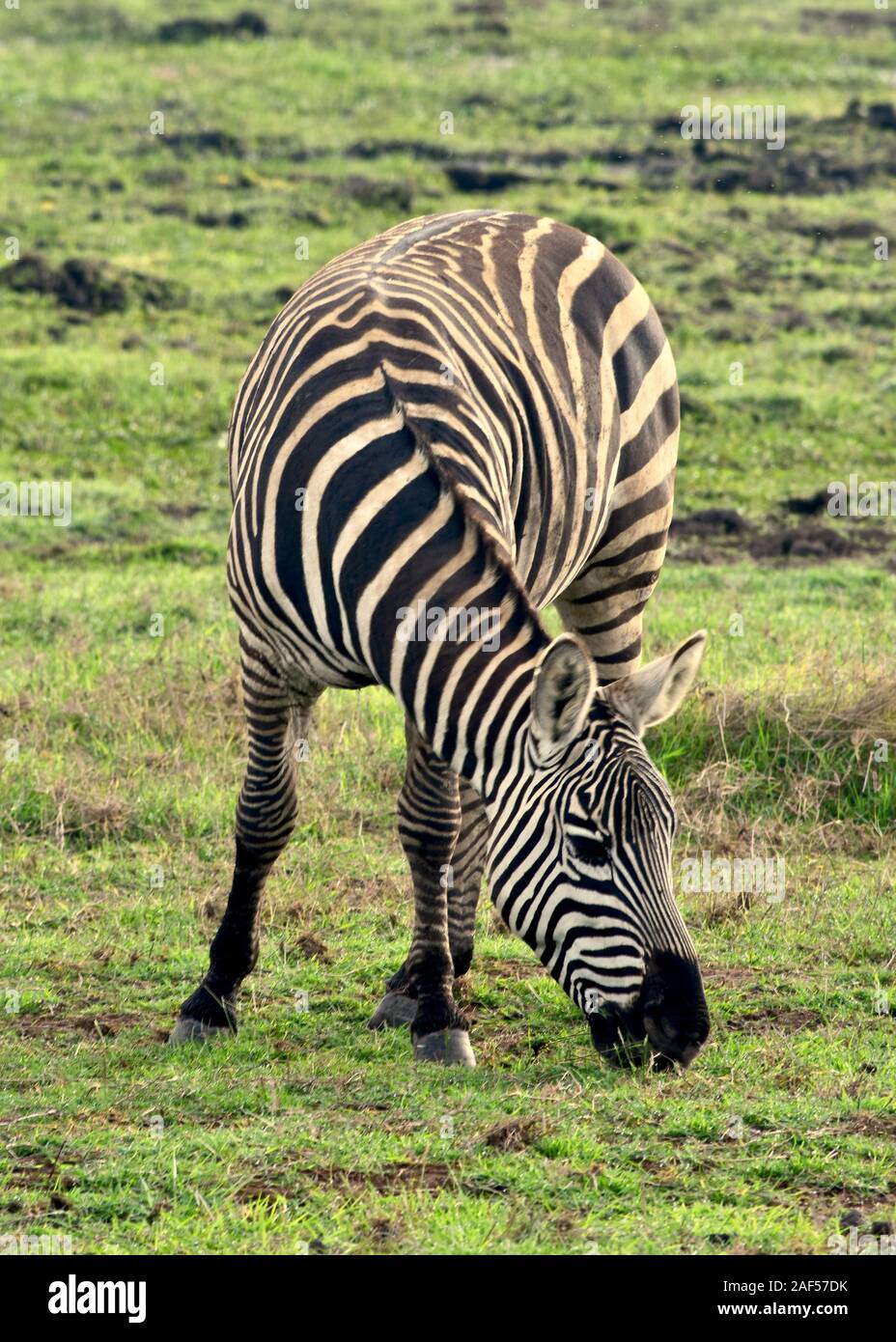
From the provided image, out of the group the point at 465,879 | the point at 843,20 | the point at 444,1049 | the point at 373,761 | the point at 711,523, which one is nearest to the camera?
the point at 444,1049

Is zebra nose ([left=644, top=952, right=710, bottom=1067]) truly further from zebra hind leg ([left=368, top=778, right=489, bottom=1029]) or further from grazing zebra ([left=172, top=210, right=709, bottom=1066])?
zebra hind leg ([left=368, top=778, right=489, bottom=1029])

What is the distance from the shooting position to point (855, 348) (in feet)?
52.7

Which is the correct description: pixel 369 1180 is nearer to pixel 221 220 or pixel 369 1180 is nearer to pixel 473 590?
pixel 473 590

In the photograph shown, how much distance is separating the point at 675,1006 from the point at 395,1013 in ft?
5.13

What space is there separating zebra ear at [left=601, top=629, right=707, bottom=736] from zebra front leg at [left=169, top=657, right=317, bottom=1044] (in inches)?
55.5

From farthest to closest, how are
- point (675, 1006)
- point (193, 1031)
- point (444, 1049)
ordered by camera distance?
point (193, 1031) < point (444, 1049) < point (675, 1006)

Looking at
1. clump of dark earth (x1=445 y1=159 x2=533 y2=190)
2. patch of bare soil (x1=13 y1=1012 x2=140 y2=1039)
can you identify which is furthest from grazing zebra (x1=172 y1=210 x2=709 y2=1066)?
clump of dark earth (x1=445 y1=159 x2=533 y2=190)

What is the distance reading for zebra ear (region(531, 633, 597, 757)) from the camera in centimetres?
469

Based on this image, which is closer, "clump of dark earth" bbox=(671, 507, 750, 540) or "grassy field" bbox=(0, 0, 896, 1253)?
"grassy field" bbox=(0, 0, 896, 1253)

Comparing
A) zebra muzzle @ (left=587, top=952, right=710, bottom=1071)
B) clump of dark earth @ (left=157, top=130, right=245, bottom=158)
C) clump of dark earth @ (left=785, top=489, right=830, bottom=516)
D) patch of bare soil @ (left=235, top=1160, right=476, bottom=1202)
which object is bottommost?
clump of dark earth @ (left=785, top=489, right=830, bottom=516)

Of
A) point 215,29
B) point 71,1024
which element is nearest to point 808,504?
point 71,1024

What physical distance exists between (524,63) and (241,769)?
19408 millimetres

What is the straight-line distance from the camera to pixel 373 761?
331 inches

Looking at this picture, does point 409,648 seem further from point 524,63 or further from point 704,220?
point 524,63
